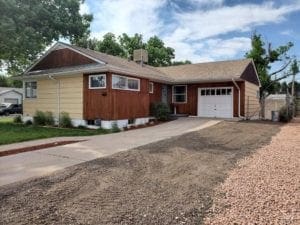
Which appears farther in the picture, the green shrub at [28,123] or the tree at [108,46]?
the tree at [108,46]

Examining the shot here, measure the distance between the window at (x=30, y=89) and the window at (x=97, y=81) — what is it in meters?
5.31

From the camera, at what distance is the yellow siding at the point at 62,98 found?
16.1 metres

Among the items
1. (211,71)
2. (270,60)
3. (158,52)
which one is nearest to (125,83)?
(211,71)

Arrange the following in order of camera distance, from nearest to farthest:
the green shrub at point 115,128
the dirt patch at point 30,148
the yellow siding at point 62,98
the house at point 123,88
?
the dirt patch at point 30,148 → the green shrub at point 115,128 → the house at point 123,88 → the yellow siding at point 62,98

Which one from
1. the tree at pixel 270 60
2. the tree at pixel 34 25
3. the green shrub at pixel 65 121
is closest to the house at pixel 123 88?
the green shrub at pixel 65 121

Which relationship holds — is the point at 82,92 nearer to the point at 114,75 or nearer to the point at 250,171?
the point at 114,75

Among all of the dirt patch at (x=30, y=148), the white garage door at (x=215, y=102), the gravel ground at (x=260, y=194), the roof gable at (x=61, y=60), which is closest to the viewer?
the gravel ground at (x=260, y=194)

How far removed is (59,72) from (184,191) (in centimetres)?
1313

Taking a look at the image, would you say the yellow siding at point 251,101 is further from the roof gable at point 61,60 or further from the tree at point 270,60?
the roof gable at point 61,60

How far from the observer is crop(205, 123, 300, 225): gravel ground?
402 centimetres

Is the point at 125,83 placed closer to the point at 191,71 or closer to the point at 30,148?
the point at 30,148

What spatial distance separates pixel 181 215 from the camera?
4.11m

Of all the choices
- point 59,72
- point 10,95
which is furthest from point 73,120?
point 10,95

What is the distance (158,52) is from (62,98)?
26.1 meters
